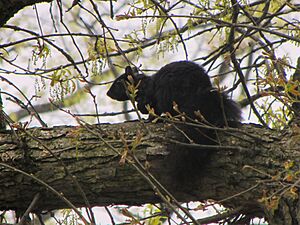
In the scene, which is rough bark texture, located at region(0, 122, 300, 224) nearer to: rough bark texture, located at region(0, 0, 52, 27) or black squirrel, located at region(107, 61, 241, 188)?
black squirrel, located at region(107, 61, 241, 188)

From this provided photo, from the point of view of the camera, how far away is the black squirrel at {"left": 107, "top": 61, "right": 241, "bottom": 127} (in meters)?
3.57

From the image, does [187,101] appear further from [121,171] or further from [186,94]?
[121,171]

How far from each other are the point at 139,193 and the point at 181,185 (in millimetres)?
218

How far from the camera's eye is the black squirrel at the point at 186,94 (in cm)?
357

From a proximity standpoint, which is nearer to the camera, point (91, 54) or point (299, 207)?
point (299, 207)

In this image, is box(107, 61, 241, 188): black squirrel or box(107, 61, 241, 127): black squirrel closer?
box(107, 61, 241, 188): black squirrel

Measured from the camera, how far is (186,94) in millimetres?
4133

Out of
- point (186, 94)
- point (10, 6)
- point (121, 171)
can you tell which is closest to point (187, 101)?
point (186, 94)

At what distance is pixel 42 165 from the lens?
313 cm

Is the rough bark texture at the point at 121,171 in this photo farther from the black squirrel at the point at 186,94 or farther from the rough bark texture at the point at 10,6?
the rough bark texture at the point at 10,6

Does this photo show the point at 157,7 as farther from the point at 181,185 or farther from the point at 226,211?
the point at 226,211

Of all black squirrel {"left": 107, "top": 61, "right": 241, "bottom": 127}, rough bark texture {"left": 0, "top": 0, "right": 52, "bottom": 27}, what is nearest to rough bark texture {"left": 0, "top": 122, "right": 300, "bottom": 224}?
black squirrel {"left": 107, "top": 61, "right": 241, "bottom": 127}

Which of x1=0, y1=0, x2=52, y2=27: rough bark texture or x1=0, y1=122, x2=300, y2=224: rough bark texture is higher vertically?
x1=0, y1=0, x2=52, y2=27: rough bark texture

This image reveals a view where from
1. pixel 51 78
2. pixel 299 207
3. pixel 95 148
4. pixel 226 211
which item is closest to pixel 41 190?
pixel 95 148
